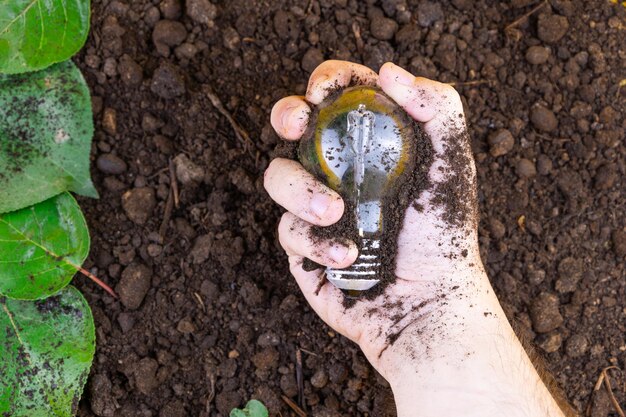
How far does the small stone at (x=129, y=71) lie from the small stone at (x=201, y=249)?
0.44m

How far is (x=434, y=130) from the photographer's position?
1545 millimetres

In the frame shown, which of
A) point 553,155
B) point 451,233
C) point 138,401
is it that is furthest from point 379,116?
point 138,401

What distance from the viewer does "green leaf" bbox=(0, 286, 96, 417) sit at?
1752 millimetres

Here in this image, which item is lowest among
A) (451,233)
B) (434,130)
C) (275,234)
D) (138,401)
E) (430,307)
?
(138,401)

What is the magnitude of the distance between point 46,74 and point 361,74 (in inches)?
31.6

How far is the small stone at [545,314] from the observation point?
183 centimetres

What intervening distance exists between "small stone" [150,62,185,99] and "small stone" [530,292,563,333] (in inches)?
42.1

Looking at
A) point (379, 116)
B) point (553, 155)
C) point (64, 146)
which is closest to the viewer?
Result: point (379, 116)

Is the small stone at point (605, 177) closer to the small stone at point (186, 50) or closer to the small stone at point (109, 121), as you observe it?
the small stone at point (186, 50)

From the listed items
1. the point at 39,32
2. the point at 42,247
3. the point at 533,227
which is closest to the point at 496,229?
the point at 533,227

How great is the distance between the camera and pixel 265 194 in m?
1.84

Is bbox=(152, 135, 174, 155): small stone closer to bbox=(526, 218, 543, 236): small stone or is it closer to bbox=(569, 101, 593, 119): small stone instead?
bbox=(526, 218, 543, 236): small stone

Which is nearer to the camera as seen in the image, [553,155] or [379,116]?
[379,116]

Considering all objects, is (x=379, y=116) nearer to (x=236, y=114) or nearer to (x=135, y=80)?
(x=236, y=114)
